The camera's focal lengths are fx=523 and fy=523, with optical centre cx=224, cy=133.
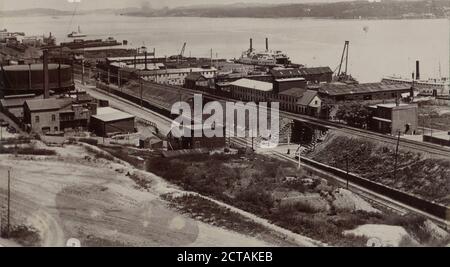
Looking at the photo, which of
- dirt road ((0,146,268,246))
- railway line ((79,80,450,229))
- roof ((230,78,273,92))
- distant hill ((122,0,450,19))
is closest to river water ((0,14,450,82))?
distant hill ((122,0,450,19))

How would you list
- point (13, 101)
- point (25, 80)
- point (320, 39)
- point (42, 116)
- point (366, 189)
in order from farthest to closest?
point (320, 39) → point (25, 80) → point (13, 101) → point (42, 116) → point (366, 189)

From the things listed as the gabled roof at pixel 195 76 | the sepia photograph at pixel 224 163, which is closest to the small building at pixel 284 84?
the sepia photograph at pixel 224 163

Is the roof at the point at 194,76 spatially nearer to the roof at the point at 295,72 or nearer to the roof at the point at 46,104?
the roof at the point at 295,72

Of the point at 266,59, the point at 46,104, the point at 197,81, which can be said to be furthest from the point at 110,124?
the point at 266,59

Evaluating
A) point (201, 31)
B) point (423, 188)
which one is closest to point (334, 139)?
point (423, 188)

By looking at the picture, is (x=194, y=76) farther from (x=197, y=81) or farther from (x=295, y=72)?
(x=295, y=72)

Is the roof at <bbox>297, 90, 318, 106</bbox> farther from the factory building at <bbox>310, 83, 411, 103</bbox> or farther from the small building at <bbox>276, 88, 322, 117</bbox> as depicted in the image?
the factory building at <bbox>310, 83, 411, 103</bbox>
